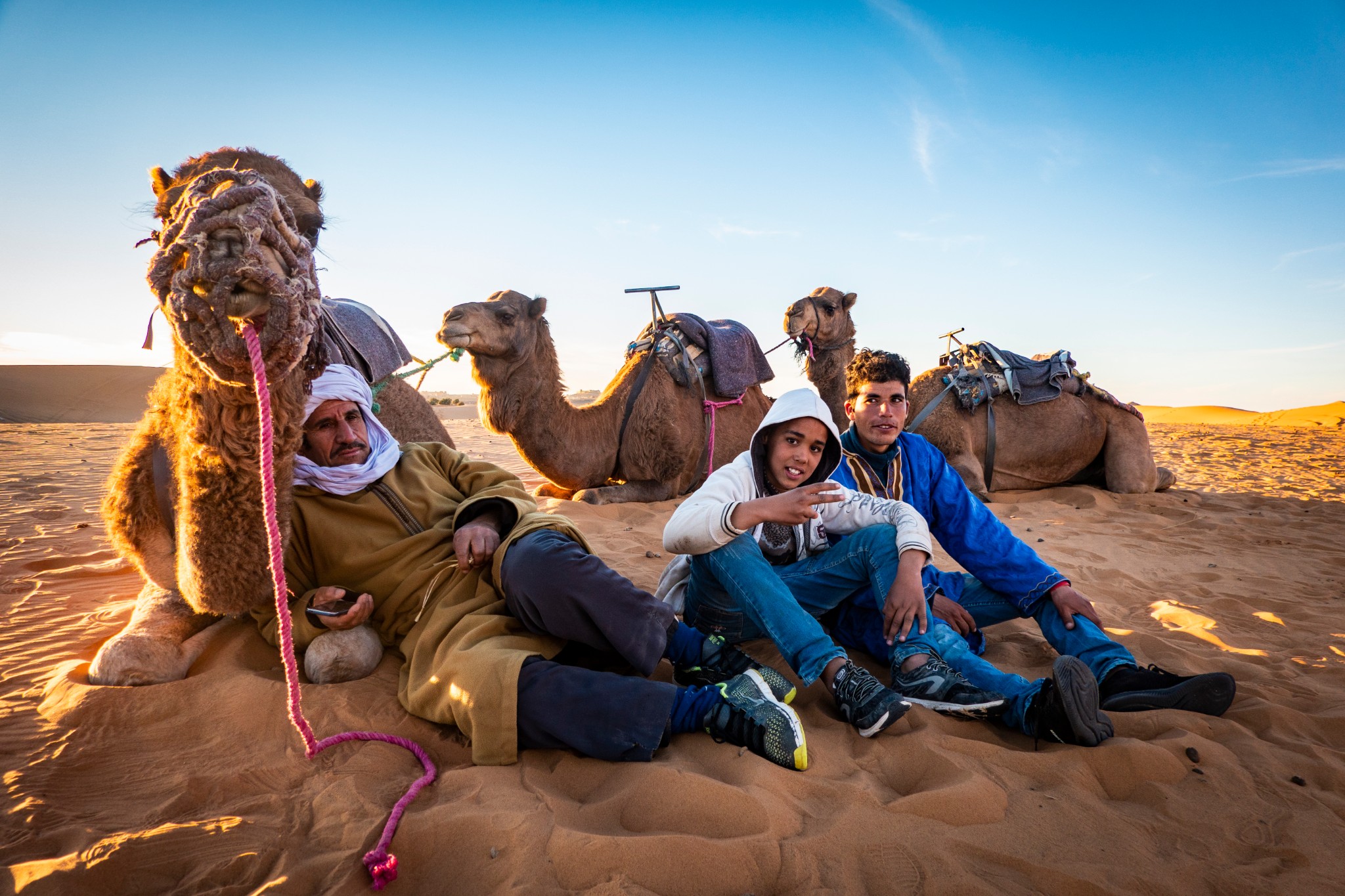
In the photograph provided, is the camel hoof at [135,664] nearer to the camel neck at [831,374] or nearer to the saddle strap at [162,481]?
the saddle strap at [162,481]

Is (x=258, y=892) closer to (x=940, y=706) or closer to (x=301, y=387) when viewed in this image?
(x=301, y=387)

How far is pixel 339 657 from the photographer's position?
2.39m

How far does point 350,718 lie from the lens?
7.13 feet

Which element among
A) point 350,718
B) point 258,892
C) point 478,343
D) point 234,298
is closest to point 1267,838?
point 258,892

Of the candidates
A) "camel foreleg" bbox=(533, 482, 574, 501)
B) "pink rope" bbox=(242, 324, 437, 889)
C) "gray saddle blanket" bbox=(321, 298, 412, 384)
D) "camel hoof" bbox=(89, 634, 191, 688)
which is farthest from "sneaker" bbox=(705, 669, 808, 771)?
"camel foreleg" bbox=(533, 482, 574, 501)

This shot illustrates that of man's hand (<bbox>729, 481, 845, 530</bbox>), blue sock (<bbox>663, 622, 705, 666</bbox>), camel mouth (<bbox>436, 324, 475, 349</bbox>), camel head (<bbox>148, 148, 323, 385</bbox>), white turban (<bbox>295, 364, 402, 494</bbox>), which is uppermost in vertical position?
camel mouth (<bbox>436, 324, 475, 349</bbox>)

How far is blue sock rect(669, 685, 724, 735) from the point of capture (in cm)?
209

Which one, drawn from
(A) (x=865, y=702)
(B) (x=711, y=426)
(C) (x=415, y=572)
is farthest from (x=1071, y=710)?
(B) (x=711, y=426)

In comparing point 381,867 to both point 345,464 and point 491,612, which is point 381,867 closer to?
point 491,612

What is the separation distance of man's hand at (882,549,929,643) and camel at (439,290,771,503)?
3781mm

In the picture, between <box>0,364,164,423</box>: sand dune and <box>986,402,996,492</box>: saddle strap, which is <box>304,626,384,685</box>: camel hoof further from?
<box>0,364,164,423</box>: sand dune

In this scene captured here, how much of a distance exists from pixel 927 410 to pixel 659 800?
236 inches

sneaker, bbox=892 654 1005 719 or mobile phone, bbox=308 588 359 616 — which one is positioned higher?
mobile phone, bbox=308 588 359 616

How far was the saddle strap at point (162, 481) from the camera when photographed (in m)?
2.34
